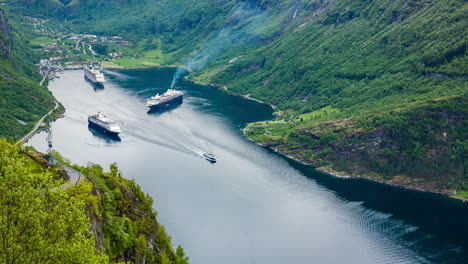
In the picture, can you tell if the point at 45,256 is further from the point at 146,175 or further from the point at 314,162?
the point at 314,162

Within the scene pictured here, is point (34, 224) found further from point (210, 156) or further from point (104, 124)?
point (104, 124)

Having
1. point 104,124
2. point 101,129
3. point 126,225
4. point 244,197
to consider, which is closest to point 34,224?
point 126,225

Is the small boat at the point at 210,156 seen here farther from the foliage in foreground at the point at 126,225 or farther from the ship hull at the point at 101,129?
the foliage in foreground at the point at 126,225

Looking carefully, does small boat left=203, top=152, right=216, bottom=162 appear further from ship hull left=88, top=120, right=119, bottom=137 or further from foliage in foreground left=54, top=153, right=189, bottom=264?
foliage in foreground left=54, top=153, right=189, bottom=264

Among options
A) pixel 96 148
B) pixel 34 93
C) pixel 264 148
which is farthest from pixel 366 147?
pixel 34 93

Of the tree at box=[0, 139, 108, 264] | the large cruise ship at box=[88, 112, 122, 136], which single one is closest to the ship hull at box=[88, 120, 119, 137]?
the large cruise ship at box=[88, 112, 122, 136]
